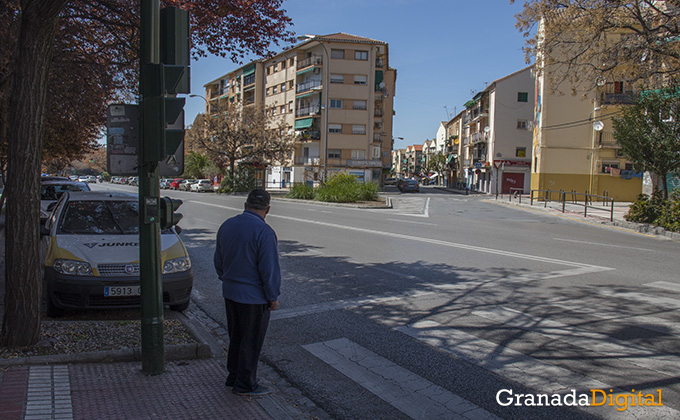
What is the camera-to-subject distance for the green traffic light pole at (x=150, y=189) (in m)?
4.20

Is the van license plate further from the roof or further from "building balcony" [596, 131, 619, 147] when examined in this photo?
the roof

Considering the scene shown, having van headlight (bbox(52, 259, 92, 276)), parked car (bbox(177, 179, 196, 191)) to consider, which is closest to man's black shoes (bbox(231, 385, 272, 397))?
van headlight (bbox(52, 259, 92, 276))

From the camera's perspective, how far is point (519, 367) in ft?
15.2

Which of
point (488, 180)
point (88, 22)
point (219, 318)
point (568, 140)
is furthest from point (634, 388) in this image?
point (488, 180)

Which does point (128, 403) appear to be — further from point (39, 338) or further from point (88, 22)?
point (88, 22)

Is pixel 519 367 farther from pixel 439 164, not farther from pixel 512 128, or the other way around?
pixel 439 164

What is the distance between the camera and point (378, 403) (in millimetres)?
3949

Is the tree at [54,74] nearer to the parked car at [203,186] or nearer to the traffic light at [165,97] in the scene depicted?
the traffic light at [165,97]

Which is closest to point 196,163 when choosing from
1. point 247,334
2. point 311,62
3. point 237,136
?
point 311,62

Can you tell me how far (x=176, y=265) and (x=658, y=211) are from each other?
17.9 m

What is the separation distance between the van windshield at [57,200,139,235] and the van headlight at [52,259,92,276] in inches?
34.6

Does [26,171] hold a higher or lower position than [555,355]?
higher

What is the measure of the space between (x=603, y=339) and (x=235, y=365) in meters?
3.81

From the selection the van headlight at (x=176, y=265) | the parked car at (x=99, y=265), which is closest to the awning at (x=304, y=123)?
the parked car at (x=99, y=265)
